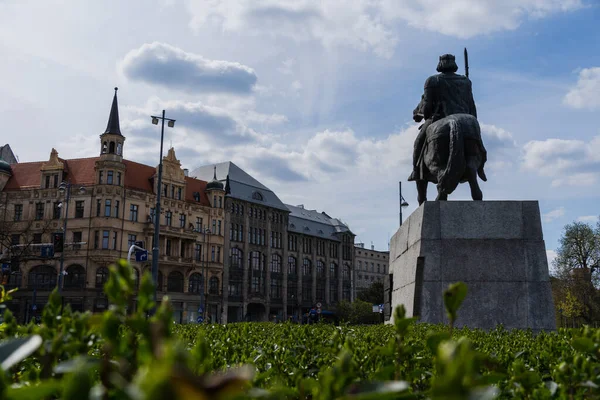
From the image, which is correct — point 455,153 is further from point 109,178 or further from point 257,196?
point 257,196

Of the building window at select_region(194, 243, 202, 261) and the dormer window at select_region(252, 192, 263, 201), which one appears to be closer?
the building window at select_region(194, 243, 202, 261)

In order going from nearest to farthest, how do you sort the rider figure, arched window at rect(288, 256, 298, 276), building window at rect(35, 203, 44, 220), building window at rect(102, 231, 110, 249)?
1. the rider figure
2. building window at rect(102, 231, 110, 249)
3. building window at rect(35, 203, 44, 220)
4. arched window at rect(288, 256, 298, 276)

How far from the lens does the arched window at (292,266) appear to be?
3453 inches

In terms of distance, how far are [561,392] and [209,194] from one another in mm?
73367

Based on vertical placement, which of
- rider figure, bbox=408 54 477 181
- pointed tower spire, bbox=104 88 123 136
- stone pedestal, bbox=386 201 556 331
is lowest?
stone pedestal, bbox=386 201 556 331

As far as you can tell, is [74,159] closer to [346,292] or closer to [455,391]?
[346,292]

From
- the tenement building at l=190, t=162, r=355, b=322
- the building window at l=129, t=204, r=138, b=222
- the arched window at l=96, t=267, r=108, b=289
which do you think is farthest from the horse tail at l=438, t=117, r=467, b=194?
the tenement building at l=190, t=162, r=355, b=322

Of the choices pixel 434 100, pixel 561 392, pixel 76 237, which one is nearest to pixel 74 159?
pixel 76 237

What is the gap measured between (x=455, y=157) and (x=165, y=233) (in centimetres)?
5777

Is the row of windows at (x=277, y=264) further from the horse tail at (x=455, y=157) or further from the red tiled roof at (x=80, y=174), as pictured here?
the horse tail at (x=455, y=157)

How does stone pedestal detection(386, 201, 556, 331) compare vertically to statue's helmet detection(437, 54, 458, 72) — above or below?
below

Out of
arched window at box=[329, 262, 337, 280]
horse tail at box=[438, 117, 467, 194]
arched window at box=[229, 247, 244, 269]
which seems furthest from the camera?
arched window at box=[329, 262, 337, 280]

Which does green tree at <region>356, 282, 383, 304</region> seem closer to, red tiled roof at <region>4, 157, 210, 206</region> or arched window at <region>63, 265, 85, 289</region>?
red tiled roof at <region>4, 157, 210, 206</region>

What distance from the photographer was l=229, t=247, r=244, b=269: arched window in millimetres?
76375
